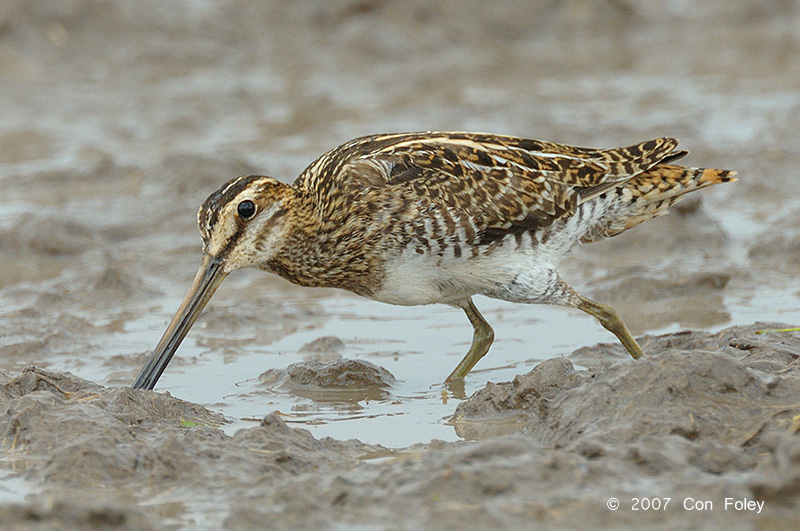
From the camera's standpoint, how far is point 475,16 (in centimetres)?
1680

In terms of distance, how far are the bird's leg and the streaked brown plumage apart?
11.9 inches

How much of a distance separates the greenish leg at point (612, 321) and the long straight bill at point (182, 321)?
78.7 inches

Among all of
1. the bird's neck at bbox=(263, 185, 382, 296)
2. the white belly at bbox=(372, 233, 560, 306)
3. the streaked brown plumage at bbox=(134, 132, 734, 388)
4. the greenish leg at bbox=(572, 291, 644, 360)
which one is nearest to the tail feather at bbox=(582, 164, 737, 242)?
the streaked brown plumage at bbox=(134, 132, 734, 388)

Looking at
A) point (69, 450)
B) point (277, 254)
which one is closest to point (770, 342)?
point (277, 254)

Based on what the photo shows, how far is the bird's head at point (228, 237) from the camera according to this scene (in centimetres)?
622

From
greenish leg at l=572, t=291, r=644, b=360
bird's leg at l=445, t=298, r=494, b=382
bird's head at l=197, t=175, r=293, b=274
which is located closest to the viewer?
bird's head at l=197, t=175, r=293, b=274

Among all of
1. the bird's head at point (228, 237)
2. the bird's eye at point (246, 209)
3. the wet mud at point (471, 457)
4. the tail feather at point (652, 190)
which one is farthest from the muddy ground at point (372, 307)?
the bird's eye at point (246, 209)

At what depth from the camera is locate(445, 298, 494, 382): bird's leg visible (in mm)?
6906

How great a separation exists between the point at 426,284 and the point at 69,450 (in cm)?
221

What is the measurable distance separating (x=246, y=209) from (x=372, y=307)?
2.35 m

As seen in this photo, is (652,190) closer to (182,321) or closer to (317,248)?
(317,248)

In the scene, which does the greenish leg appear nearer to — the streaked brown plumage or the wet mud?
the streaked brown plumage

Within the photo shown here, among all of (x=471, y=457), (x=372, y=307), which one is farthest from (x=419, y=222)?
(x=372, y=307)

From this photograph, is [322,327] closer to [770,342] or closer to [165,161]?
[770,342]
